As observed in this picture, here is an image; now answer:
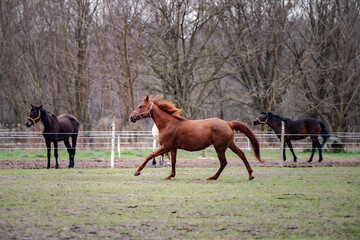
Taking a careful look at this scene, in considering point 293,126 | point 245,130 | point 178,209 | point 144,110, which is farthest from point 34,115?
point 293,126

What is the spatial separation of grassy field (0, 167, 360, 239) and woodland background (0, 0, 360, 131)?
1469 cm

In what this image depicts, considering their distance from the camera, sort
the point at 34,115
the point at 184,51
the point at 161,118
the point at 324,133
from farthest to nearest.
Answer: the point at 184,51 → the point at 324,133 → the point at 34,115 → the point at 161,118

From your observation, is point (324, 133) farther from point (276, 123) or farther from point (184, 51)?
point (184, 51)

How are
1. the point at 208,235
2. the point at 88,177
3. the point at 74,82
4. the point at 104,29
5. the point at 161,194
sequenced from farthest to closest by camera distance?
the point at 74,82 → the point at 104,29 → the point at 88,177 → the point at 161,194 → the point at 208,235

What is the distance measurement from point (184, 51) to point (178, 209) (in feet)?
60.1

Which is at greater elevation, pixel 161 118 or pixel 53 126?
pixel 161 118

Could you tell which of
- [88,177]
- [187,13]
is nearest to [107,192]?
[88,177]

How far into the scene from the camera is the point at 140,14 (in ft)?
75.9

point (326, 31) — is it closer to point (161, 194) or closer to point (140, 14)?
point (140, 14)

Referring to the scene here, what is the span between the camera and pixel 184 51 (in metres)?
24.0

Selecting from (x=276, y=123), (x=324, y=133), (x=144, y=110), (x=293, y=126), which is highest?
(x=144, y=110)

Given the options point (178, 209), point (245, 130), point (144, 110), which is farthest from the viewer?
point (245, 130)

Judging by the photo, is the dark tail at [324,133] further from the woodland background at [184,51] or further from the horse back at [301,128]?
the woodland background at [184,51]

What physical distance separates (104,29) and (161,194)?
18.4 meters
